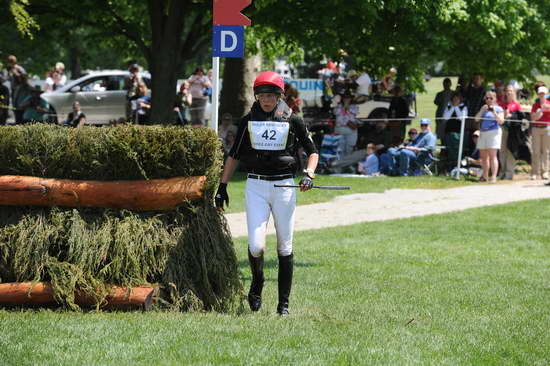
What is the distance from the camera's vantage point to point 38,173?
8.38 meters

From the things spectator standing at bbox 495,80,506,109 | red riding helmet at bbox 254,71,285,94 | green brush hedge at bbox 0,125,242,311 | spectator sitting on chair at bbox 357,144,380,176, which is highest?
red riding helmet at bbox 254,71,285,94

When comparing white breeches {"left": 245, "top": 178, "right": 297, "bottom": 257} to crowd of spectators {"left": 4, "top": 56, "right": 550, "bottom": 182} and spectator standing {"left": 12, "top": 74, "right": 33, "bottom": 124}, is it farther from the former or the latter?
spectator standing {"left": 12, "top": 74, "right": 33, "bottom": 124}

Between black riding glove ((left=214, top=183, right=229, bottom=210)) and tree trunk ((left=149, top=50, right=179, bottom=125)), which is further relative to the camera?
tree trunk ((left=149, top=50, right=179, bottom=125))

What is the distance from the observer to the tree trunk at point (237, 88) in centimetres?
2739

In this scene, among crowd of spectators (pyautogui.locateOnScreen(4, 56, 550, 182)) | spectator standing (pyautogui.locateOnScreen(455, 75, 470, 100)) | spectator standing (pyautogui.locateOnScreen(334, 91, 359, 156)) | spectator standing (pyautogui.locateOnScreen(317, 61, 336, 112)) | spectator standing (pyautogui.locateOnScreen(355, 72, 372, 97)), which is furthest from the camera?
spectator standing (pyautogui.locateOnScreen(355, 72, 372, 97))

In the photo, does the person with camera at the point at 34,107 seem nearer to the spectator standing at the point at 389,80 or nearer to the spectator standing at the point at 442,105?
the spectator standing at the point at 389,80

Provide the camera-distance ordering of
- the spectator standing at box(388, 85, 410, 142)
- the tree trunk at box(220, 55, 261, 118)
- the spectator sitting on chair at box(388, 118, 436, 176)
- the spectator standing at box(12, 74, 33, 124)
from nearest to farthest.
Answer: the spectator sitting on chair at box(388, 118, 436, 176), the spectator standing at box(388, 85, 410, 142), the spectator standing at box(12, 74, 33, 124), the tree trunk at box(220, 55, 261, 118)

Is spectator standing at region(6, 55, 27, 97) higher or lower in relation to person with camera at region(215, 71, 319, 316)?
higher

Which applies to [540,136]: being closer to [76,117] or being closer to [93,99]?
[76,117]

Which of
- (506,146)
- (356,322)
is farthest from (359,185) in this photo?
(356,322)

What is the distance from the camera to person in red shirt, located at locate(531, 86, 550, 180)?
812 inches

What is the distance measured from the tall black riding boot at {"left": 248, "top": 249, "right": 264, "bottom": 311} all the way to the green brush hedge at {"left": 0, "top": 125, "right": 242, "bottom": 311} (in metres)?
0.22

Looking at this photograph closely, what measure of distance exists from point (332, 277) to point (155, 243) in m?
3.03

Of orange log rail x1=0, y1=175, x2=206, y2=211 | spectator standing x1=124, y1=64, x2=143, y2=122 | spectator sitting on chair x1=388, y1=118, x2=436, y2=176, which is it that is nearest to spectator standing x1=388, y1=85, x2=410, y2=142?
spectator sitting on chair x1=388, y1=118, x2=436, y2=176
